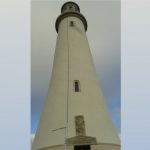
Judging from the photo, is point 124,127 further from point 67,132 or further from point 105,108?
point 105,108

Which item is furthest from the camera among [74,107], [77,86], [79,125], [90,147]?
[77,86]

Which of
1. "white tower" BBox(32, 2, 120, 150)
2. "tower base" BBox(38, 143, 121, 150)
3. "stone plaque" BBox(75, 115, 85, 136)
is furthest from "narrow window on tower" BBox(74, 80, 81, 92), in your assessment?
"tower base" BBox(38, 143, 121, 150)

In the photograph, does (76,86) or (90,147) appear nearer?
(90,147)

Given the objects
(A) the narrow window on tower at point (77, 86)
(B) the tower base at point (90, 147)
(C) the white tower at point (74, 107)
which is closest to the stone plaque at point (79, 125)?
(C) the white tower at point (74, 107)

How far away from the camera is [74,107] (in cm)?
750

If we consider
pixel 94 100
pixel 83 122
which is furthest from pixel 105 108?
pixel 83 122

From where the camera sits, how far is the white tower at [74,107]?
6.97 meters

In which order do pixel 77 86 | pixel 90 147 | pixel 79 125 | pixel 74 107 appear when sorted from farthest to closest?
pixel 77 86
pixel 74 107
pixel 79 125
pixel 90 147

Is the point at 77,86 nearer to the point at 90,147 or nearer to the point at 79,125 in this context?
the point at 79,125

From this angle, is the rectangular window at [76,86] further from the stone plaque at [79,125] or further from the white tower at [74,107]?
the stone plaque at [79,125]

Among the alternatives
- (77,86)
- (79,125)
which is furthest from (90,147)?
(77,86)

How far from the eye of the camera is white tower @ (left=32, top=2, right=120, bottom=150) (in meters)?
6.97

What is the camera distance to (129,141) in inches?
87.4

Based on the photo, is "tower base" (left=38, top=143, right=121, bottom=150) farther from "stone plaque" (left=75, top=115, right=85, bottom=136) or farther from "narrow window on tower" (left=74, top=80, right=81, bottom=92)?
"narrow window on tower" (left=74, top=80, right=81, bottom=92)
